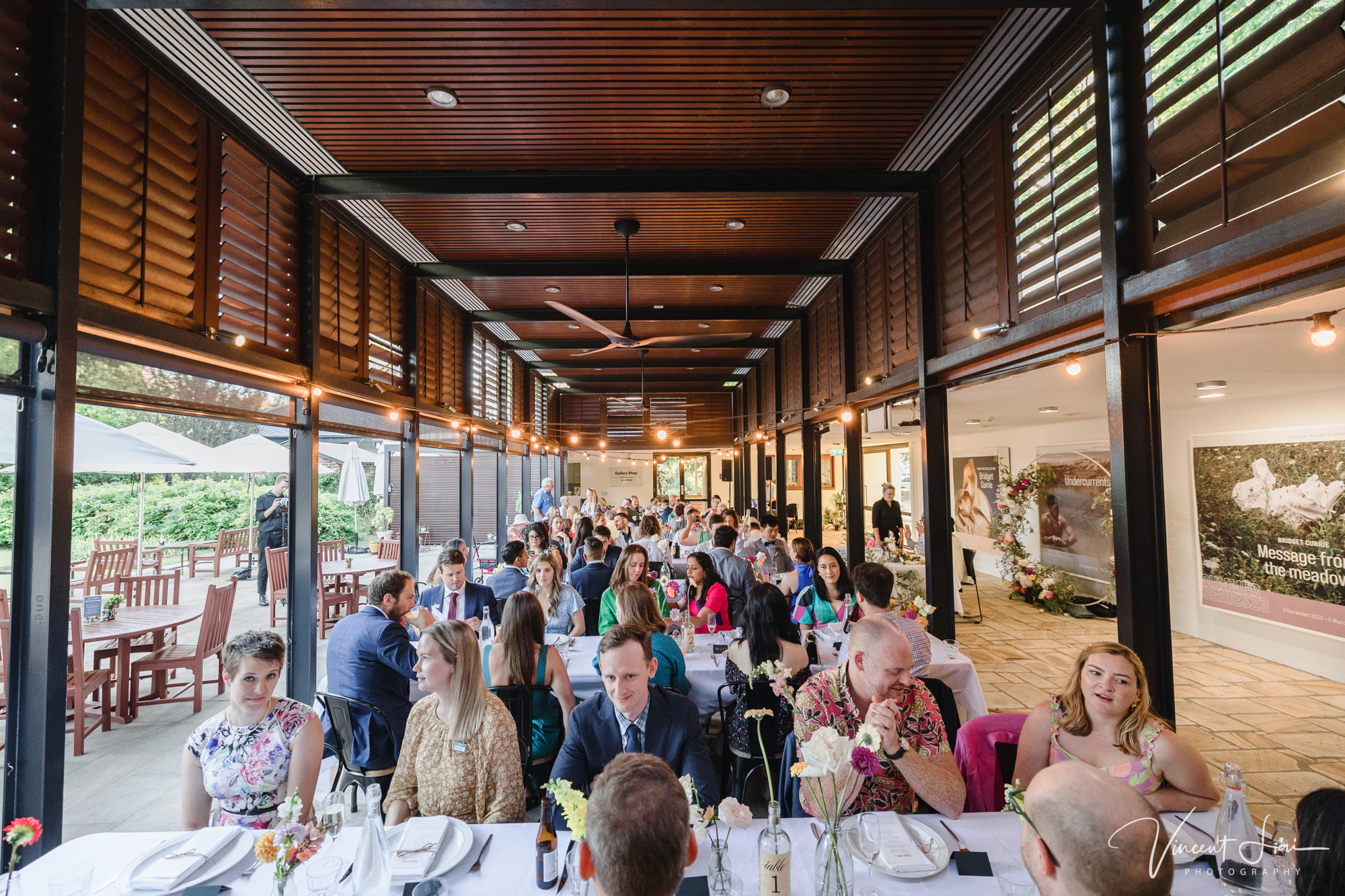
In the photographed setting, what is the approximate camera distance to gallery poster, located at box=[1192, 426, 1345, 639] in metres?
5.81

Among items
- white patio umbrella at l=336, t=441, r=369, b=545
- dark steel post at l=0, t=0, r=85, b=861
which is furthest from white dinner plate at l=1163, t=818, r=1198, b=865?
white patio umbrella at l=336, t=441, r=369, b=545

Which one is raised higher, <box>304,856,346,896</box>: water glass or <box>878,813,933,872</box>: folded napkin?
<box>304,856,346,896</box>: water glass

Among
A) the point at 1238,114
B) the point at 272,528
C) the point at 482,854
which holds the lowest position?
the point at 482,854

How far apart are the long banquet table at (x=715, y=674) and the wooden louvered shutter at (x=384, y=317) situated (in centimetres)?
398

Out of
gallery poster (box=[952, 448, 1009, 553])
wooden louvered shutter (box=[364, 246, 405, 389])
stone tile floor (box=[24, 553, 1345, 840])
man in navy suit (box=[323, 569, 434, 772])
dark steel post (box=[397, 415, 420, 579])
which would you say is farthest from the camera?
gallery poster (box=[952, 448, 1009, 553])

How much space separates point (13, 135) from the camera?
106 inches

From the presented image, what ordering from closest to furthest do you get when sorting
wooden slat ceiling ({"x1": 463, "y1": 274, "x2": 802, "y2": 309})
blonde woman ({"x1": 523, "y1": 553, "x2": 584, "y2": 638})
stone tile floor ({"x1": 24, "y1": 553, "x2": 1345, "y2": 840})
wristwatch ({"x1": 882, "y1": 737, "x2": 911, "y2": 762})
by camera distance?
wristwatch ({"x1": 882, "y1": 737, "x2": 911, "y2": 762}), stone tile floor ({"x1": 24, "y1": 553, "x2": 1345, "y2": 840}), blonde woman ({"x1": 523, "y1": 553, "x2": 584, "y2": 638}), wooden slat ceiling ({"x1": 463, "y1": 274, "x2": 802, "y2": 309})

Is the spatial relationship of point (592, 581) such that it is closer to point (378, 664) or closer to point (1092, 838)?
point (378, 664)

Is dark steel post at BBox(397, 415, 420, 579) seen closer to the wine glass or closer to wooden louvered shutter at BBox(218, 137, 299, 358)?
wooden louvered shutter at BBox(218, 137, 299, 358)

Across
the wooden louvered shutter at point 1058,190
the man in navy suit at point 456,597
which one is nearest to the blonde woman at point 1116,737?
the wooden louvered shutter at point 1058,190

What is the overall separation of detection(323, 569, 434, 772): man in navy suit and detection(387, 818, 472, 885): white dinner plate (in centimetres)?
135

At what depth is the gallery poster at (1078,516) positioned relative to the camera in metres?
8.97

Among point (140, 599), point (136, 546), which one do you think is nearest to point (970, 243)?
point (140, 599)

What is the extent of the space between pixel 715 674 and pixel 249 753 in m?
2.59
